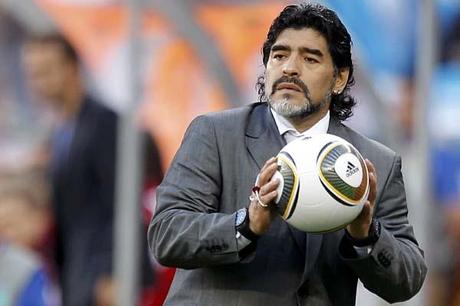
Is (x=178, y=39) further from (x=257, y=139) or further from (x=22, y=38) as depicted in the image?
(x=257, y=139)

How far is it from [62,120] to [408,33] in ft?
6.80

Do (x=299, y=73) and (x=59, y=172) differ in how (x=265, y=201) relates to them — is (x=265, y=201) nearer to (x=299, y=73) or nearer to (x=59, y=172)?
(x=299, y=73)

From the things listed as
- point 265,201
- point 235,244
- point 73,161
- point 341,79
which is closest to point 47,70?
point 73,161

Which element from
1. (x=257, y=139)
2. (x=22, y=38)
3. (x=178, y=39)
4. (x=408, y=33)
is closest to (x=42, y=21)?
(x=22, y=38)

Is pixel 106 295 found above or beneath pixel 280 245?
beneath

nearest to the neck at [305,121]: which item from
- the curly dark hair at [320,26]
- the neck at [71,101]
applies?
the curly dark hair at [320,26]

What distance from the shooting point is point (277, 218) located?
5.03 m

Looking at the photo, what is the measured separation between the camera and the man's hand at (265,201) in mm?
4734

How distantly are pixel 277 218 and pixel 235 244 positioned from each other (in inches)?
8.4

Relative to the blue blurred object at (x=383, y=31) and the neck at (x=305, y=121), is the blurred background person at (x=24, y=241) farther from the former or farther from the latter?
the neck at (x=305, y=121)

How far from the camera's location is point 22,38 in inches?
348

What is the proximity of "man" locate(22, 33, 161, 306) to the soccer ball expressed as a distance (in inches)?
164

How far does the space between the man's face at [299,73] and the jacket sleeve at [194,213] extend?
0.25 m

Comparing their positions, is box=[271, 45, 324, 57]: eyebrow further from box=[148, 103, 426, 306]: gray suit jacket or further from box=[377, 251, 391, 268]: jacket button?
box=[377, 251, 391, 268]: jacket button
